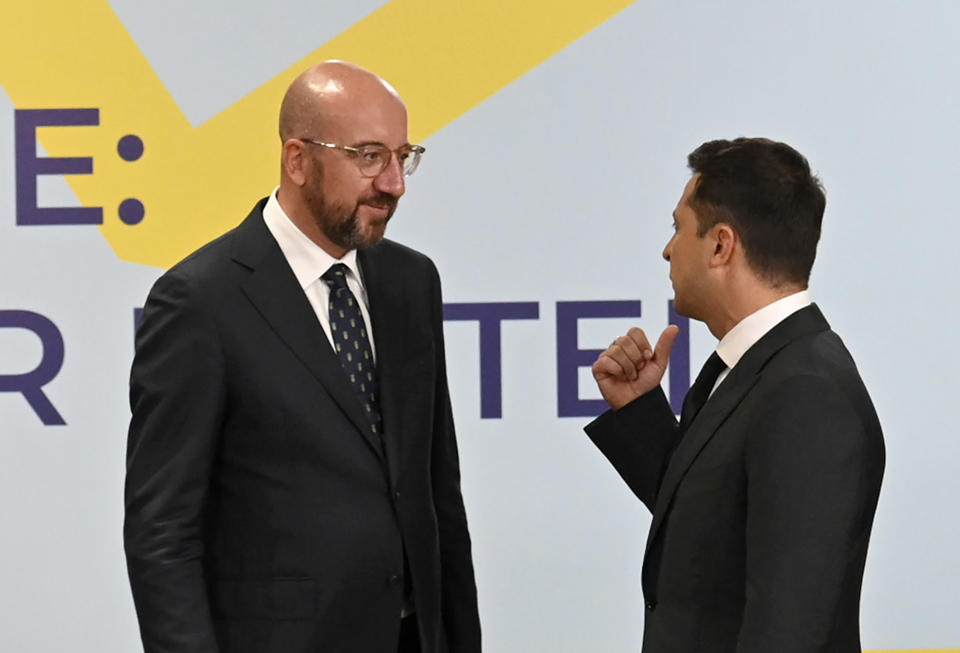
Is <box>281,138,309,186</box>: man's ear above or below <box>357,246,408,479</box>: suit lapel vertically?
above

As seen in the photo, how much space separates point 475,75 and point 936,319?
1370 mm

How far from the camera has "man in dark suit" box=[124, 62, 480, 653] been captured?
1.91 meters

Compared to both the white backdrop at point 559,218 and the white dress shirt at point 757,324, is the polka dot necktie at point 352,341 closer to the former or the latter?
the white dress shirt at point 757,324

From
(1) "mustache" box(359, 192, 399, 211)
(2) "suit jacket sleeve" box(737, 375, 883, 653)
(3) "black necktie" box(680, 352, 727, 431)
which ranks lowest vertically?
(2) "suit jacket sleeve" box(737, 375, 883, 653)

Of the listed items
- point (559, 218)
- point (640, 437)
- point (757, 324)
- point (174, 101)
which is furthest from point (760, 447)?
point (174, 101)

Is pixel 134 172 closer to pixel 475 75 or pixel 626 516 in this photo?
pixel 475 75

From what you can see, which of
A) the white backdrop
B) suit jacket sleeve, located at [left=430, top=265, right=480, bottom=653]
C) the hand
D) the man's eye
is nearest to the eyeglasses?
the man's eye

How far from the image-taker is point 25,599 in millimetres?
3361

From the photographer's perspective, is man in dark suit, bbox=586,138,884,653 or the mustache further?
the mustache

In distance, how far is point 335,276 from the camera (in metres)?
2.11

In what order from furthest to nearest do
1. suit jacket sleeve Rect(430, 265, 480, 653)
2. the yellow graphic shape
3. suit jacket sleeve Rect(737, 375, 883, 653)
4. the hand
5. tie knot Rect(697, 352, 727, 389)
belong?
the yellow graphic shape, suit jacket sleeve Rect(430, 265, 480, 653), the hand, tie knot Rect(697, 352, 727, 389), suit jacket sleeve Rect(737, 375, 883, 653)

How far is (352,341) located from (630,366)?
17.9 inches

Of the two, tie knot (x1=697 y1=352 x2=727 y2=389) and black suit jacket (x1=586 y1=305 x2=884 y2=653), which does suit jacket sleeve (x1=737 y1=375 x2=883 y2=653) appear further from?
tie knot (x1=697 y1=352 x2=727 y2=389)

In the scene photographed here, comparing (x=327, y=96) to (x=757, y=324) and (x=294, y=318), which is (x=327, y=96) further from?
(x=757, y=324)
